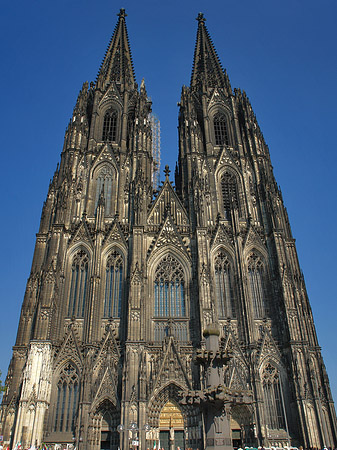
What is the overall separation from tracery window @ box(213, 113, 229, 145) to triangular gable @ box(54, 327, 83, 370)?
21.9 metres

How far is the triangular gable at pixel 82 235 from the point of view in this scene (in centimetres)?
3066

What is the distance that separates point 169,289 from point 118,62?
91.8ft

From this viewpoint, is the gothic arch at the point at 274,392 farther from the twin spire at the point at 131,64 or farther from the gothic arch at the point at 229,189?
the twin spire at the point at 131,64

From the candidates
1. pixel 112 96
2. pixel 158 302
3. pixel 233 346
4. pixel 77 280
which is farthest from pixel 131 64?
pixel 233 346

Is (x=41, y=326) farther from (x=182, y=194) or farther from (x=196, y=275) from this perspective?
(x=182, y=194)

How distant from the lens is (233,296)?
29594 millimetres

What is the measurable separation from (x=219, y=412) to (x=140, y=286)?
14171 millimetres

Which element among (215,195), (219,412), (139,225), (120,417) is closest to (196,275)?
(139,225)

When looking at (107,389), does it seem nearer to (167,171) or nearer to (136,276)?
(136,276)

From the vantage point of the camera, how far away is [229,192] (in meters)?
34.7

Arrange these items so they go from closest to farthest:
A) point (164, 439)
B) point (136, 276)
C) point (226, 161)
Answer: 1. point (164, 439)
2. point (136, 276)
3. point (226, 161)

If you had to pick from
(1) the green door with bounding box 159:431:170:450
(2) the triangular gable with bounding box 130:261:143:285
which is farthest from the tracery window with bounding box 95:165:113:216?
(1) the green door with bounding box 159:431:170:450

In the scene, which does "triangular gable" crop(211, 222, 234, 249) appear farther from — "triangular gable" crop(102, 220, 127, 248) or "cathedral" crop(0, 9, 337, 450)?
"triangular gable" crop(102, 220, 127, 248)

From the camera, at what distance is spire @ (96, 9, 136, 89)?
138 feet
